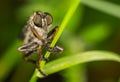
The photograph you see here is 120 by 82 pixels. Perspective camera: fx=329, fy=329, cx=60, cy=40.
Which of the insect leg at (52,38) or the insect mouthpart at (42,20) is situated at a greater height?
the insect mouthpart at (42,20)

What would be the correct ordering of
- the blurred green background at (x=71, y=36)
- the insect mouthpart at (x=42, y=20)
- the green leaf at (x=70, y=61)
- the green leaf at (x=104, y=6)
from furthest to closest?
the blurred green background at (x=71, y=36) → the green leaf at (x=104, y=6) → the green leaf at (x=70, y=61) → the insect mouthpart at (x=42, y=20)

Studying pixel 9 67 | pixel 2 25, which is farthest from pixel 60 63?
pixel 2 25

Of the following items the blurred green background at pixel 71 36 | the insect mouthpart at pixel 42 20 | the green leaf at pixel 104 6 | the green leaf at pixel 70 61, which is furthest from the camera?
the blurred green background at pixel 71 36

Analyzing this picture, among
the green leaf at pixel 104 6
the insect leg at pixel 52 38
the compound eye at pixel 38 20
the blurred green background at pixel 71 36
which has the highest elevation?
the green leaf at pixel 104 6

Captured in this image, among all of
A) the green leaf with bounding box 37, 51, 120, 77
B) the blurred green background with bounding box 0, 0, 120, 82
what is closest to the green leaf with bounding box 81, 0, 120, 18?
the blurred green background with bounding box 0, 0, 120, 82

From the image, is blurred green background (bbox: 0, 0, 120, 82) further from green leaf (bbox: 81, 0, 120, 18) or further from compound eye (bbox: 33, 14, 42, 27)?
compound eye (bbox: 33, 14, 42, 27)

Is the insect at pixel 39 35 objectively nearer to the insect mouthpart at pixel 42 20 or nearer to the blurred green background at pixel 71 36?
the insect mouthpart at pixel 42 20

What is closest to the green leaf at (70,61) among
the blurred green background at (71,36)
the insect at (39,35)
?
the insect at (39,35)

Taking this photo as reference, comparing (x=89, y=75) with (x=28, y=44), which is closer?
(x=28, y=44)

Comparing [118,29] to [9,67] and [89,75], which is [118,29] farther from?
[9,67]
